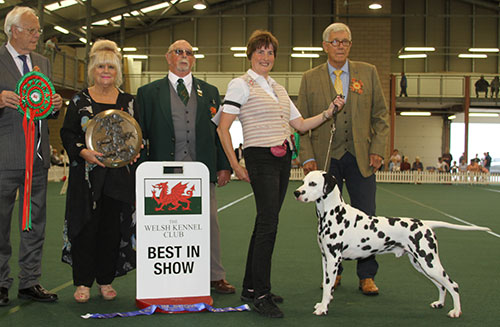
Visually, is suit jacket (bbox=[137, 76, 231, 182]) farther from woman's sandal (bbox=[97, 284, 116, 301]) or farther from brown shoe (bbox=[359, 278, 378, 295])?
brown shoe (bbox=[359, 278, 378, 295])

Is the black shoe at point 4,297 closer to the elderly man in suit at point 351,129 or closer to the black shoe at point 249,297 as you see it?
the black shoe at point 249,297

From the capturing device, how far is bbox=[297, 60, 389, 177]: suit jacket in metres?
4.09

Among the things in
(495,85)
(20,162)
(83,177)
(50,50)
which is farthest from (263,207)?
(495,85)

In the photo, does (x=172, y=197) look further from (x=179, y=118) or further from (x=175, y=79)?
(x=175, y=79)

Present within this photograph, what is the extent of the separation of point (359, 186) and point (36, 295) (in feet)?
Answer: 8.30

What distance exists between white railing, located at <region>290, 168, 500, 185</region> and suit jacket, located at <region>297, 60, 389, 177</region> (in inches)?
771

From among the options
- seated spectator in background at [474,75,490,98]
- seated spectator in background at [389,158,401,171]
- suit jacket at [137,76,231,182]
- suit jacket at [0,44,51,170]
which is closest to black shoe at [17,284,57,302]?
suit jacket at [0,44,51,170]

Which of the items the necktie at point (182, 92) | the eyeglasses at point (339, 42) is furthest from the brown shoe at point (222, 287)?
the eyeglasses at point (339, 42)

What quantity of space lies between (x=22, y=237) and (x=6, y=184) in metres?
0.39

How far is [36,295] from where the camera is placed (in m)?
3.72

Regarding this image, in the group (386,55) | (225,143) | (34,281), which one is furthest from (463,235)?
(386,55)

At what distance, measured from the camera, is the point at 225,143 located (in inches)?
139

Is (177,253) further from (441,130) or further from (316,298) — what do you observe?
(441,130)

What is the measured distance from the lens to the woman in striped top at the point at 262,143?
3498 millimetres
